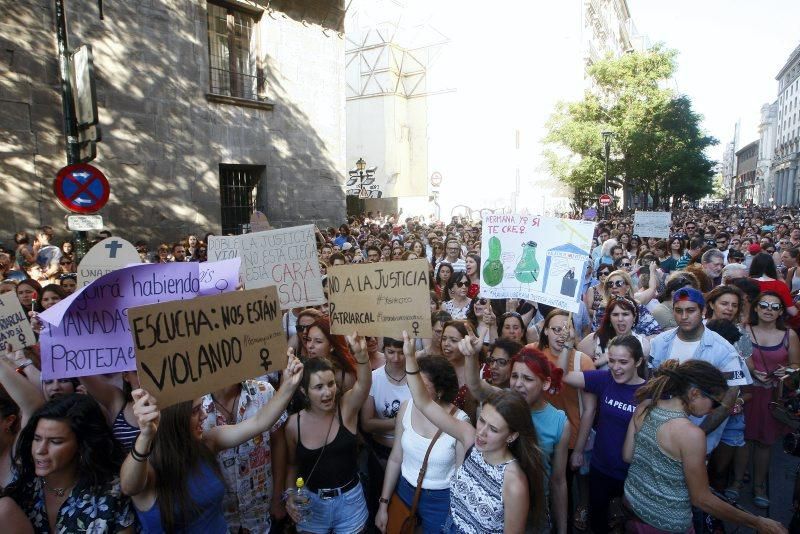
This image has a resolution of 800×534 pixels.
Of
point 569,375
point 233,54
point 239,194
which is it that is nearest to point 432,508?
point 569,375

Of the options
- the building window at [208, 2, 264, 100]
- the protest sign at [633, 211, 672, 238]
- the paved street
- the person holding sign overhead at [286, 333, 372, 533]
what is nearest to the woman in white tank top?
the person holding sign overhead at [286, 333, 372, 533]

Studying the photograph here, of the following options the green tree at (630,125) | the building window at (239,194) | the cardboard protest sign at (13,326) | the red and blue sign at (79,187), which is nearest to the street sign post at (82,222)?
the red and blue sign at (79,187)

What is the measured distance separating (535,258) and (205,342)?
277cm

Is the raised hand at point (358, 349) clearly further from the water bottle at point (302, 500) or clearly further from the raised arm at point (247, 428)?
the water bottle at point (302, 500)

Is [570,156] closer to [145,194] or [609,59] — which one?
[609,59]

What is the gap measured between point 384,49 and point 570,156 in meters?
13.6

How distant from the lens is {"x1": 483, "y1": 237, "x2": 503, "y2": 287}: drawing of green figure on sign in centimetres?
443

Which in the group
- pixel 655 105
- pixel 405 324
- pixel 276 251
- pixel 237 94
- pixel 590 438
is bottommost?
pixel 590 438

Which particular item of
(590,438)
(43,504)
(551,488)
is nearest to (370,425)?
Result: (551,488)

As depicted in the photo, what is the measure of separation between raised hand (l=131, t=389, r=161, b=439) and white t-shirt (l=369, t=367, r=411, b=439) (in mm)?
1768

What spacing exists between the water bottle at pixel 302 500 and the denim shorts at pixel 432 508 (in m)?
0.60

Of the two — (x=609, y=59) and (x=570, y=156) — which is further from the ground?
(x=609, y=59)

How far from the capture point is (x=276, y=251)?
193 inches

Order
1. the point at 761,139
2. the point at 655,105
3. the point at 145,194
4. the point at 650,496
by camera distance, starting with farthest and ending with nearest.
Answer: the point at 761,139 → the point at 655,105 → the point at 145,194 → the point at 650,496
